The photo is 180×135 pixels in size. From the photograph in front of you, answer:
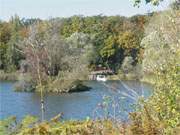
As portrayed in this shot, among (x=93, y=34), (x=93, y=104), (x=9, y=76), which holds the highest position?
(x=93, y=34)

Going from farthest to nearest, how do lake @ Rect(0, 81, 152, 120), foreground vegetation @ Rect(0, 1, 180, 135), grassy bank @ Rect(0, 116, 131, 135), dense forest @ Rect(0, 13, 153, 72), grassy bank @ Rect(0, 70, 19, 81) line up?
grassy bank @ Rect(0, 70, 19, 81)
dense forest @ Rect(0, 13, 153, 72)
lake @ Rect(0, 81, 152, 120)
grassy bank @ Rect(0, 116, 131, 135)
foreground vegetation @ Rect(0, 1, 180, 135)

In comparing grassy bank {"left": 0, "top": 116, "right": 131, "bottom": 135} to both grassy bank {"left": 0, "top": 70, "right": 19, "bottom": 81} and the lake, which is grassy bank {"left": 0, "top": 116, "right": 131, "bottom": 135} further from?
grassy bank {"left": 0, "top": 70, "right": 19, "bottom": 81}

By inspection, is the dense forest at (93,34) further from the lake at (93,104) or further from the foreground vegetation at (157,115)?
the foreground vegetation at (157,115)

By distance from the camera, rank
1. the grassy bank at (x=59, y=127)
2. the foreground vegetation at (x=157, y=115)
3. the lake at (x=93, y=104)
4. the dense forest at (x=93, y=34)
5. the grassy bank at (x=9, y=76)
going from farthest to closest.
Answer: the grassy bank at (x=9, y=76), the dense forest at (x=93, y=34), the lake at (x=93, y=104), the grassy bank at (x=59, y=127), the foreground vegetation at (x=157, y=115)

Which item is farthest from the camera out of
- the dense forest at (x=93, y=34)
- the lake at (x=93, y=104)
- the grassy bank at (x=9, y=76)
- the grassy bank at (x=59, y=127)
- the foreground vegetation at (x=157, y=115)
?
the grassy bank at (x=9, y=76)

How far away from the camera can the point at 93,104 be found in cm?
2566

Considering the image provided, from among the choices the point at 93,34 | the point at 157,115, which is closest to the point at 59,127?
the point at 157,115

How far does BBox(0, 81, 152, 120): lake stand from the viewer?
5.48 m

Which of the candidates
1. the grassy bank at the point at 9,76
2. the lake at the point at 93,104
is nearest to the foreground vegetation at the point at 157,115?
the lake at the point at 93,104

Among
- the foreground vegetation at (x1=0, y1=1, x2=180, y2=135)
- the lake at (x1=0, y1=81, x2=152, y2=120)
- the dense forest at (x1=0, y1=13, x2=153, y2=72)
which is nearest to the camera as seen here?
the foreground vegetation at (x1=0, y1=1, x2=180, y2=135)

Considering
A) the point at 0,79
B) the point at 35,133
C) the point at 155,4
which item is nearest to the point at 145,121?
the point at 35,133

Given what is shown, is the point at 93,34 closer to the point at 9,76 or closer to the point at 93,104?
the point at 9,76

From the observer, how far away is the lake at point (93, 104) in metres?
5.48

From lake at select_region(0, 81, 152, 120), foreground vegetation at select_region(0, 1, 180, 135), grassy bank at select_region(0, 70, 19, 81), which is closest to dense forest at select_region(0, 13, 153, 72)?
grassy bank at select_region(0, 70, 19, 81)
